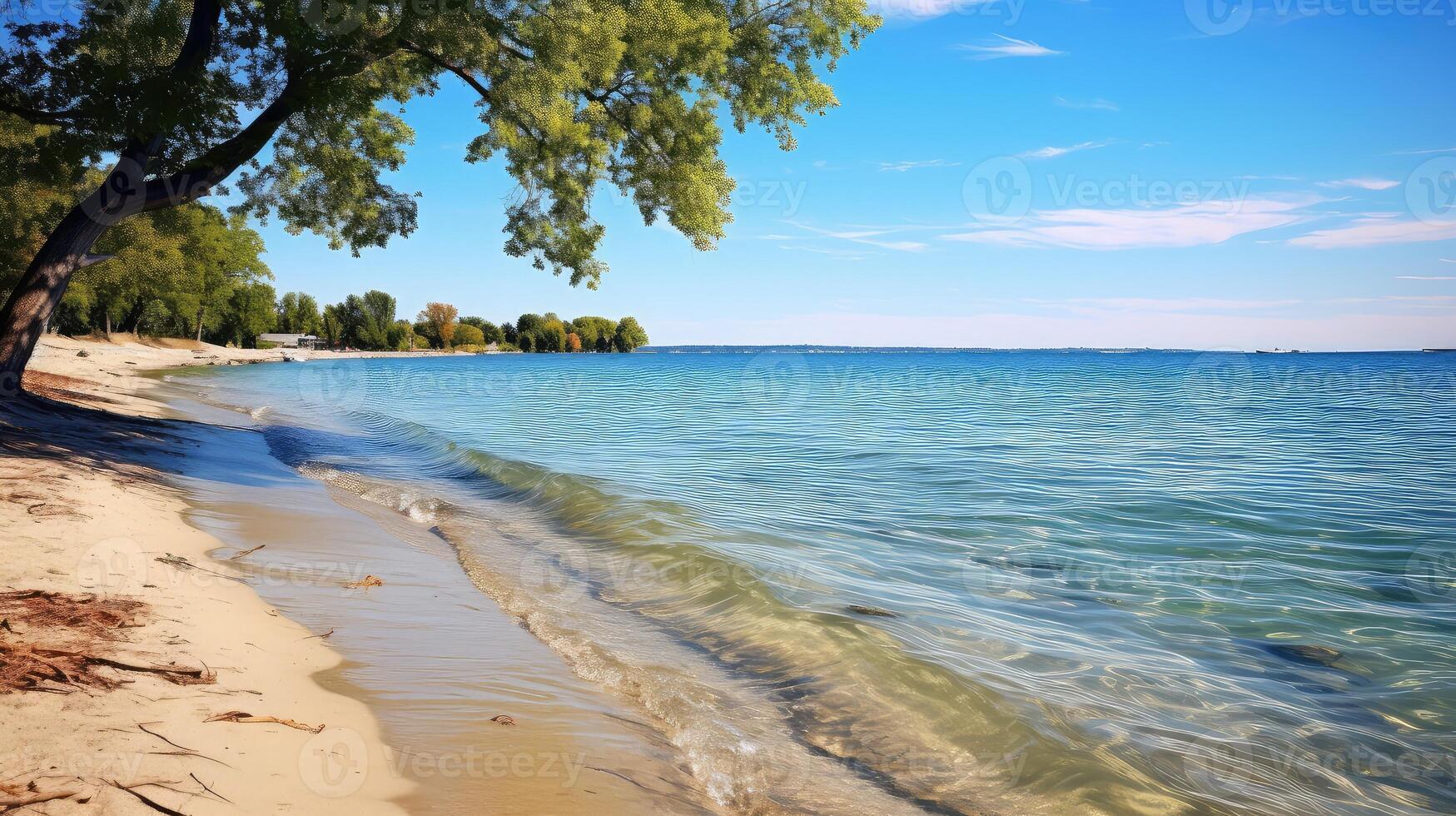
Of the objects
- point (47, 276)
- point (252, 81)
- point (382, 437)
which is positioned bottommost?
point (382, 437)

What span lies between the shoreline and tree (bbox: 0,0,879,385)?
5.49m

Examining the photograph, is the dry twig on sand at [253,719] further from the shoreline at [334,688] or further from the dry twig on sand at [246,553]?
the dry twig on sand at [246,553]

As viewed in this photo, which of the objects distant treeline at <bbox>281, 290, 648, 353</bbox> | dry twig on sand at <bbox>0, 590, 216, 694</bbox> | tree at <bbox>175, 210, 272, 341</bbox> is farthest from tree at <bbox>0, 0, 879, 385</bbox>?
distant treeline at <bbox>281, 290, 648, 353</bbox>

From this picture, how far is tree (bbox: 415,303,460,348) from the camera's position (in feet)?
632

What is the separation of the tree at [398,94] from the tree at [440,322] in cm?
18892

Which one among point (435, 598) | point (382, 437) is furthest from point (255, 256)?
point (435, 598)

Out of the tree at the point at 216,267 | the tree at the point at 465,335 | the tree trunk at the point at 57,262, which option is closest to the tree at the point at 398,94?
the tree trunk at the point at 57,262

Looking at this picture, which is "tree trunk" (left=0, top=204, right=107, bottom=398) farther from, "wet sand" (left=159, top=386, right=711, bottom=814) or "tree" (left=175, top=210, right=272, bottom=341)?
"tree" (left=175, top=210, right=272, bottom=341)

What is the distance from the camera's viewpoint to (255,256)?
260ft

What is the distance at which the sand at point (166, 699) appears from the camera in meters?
2.83

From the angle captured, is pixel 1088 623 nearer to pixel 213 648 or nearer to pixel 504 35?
pixel 213 648

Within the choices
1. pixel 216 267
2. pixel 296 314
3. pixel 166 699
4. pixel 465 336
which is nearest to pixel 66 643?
pixel 166 699

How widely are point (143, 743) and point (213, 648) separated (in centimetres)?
135

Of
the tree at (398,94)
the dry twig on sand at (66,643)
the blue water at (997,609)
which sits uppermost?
the tree at (398,94)
